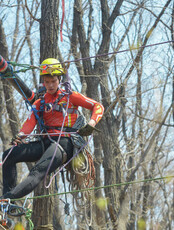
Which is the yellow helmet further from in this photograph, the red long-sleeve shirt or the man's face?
the red long-sleeve shirt

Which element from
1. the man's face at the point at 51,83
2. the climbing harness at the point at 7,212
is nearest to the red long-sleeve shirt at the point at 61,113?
the man's face at the point at 51,83

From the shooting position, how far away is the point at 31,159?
14.3 ft

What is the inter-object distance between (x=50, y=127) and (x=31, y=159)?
449mm

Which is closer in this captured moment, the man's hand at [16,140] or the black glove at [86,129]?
the black glove at [86,129]

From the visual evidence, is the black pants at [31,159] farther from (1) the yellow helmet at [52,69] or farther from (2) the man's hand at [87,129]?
(1) the yellow helmet at [52,69]

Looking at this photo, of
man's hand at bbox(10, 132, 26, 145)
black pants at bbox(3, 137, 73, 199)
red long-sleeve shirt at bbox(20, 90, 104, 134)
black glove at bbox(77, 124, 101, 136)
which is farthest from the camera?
red long-sleeve shirt at bbox(20, 90, 104, 134)

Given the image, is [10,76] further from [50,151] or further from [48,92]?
[50,151]

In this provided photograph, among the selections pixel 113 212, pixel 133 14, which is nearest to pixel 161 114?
pixel 133 14

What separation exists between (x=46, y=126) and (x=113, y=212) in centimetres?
371

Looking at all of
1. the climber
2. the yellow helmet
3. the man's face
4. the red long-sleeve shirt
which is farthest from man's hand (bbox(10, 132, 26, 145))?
the yellow helmet

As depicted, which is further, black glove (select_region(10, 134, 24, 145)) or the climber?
black glove (select_region(10, 134, 24, 145))

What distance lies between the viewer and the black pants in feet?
13.0

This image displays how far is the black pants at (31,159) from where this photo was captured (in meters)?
3.95

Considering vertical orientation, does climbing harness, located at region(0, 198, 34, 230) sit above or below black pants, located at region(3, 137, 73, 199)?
below
